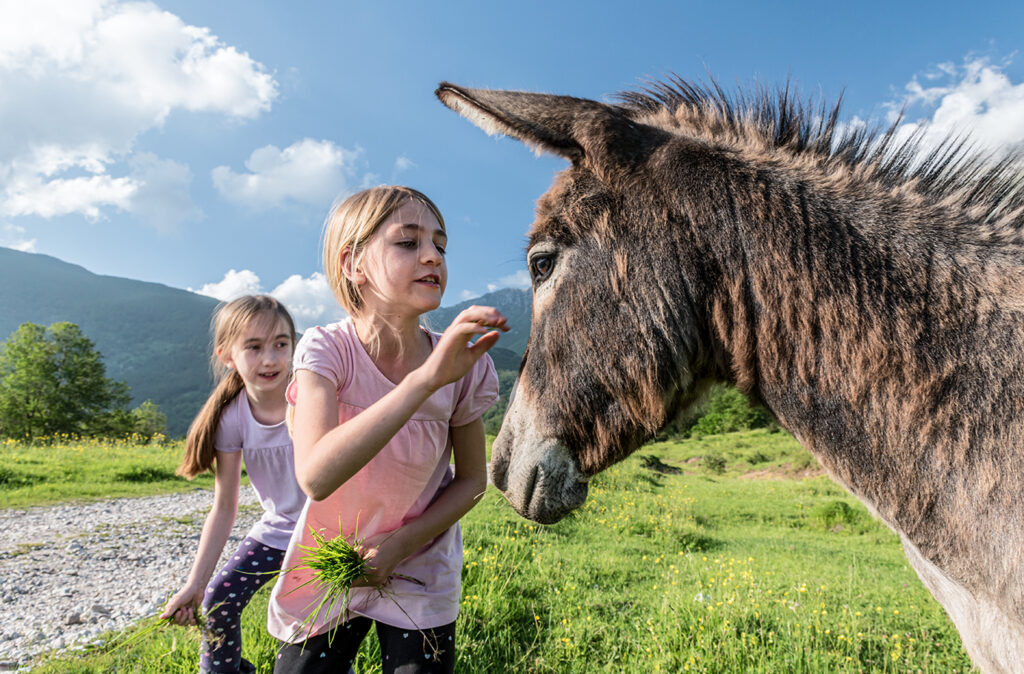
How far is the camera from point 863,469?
166 cm

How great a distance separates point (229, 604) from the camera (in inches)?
116

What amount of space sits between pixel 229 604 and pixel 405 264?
92.6 inches

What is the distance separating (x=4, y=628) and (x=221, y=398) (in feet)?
14.1

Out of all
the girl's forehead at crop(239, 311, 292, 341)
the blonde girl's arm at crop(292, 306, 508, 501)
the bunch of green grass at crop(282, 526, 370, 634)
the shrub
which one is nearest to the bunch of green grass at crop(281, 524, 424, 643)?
the bunch of green grass at crop(282, 526, 370, 634)

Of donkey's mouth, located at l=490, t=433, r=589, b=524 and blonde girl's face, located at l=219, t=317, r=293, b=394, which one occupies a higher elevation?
blonde girl's face, located at l=219, t=317, r=293, b=394

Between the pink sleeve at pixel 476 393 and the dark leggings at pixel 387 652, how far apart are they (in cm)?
87

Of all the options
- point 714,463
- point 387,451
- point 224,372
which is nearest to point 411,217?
point 387,451

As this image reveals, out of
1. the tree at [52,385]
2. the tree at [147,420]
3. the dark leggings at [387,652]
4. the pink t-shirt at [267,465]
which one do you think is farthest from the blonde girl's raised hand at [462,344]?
the tree at [147,420]

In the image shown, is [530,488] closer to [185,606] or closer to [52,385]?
[185,606]

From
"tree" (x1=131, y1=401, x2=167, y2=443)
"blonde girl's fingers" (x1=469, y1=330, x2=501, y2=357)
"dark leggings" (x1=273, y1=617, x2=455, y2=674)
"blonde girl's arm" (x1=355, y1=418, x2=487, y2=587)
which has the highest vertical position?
"blonde girl's fingers" (x1=469, y1=330, x2=501, y2=357)

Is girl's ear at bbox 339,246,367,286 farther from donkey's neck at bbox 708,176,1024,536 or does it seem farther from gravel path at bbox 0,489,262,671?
gravel path at bbox 0,489,262,671

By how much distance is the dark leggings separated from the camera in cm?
206

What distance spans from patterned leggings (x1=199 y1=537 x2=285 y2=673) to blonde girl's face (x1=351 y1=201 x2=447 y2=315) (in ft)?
6.26

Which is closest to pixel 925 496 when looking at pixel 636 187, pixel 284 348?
pixel 636 187
